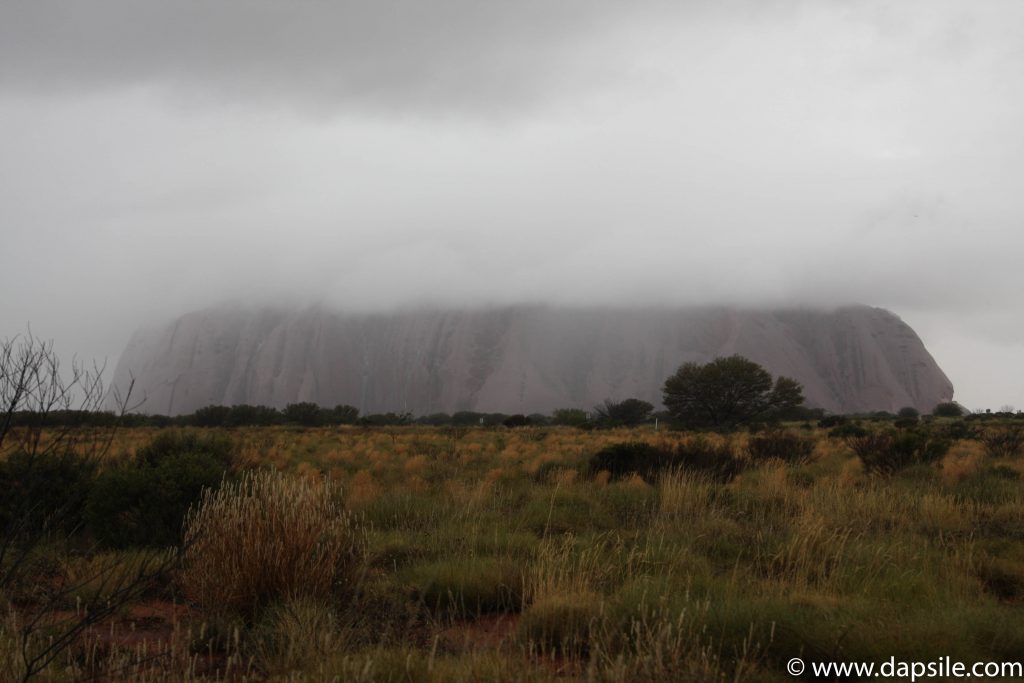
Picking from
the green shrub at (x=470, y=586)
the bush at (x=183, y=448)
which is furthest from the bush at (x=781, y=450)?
the bush at (x=183, y=448)

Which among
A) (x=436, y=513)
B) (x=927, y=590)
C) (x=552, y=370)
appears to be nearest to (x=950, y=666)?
(x=927, y=590)

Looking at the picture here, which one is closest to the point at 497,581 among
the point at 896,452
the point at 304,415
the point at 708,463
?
the point at 708,463

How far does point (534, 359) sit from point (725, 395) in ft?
165

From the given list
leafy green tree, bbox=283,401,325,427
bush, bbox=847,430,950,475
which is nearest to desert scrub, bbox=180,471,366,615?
bush, bbox=847,430,950,475

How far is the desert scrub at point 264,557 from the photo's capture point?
5113mm

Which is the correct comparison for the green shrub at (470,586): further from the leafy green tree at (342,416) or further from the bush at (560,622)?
the leafy green tree at (342,416)

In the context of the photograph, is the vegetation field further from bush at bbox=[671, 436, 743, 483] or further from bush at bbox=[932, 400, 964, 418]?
bush at bbox=[932, 400, 964, 418]

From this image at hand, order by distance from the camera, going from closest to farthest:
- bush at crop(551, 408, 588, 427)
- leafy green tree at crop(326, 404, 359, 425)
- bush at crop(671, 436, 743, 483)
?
bush at crop(671, 436, 743, 483), bush at crop(551, 408, 588, 427), leafy green tree at crop(326, 404, 359, 425)

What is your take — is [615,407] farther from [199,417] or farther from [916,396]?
[916,396]

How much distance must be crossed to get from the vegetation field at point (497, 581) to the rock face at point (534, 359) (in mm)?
79559

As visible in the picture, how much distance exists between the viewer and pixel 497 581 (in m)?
5.58

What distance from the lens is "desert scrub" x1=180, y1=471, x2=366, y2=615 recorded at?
16.8 feet

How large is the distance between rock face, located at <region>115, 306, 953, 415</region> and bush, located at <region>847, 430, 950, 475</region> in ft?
240

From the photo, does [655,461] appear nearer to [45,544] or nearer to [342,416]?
[45,544]
